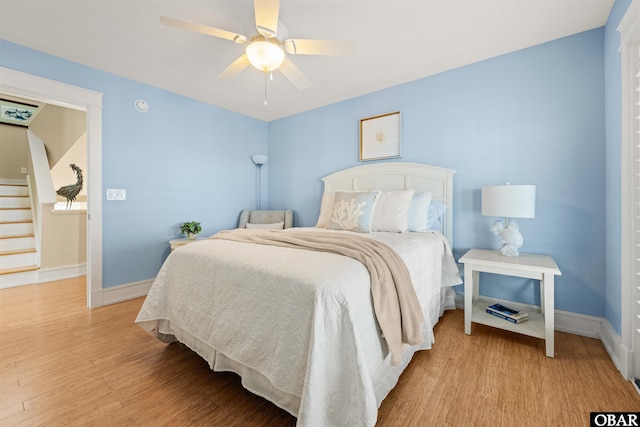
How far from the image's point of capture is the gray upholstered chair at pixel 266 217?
13.0ft

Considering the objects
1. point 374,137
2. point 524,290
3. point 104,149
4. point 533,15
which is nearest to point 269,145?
point 374,137

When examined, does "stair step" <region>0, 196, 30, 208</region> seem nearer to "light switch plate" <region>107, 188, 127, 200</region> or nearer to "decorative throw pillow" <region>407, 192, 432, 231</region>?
"light switch plate" <region>107, 188, 127, 200</region>

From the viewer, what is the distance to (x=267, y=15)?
5.35 ft

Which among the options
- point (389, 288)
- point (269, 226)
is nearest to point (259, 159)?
point (269, 226)

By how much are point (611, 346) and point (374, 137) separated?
2.73 metres

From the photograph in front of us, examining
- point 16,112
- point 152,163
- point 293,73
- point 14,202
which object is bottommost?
point 14,202

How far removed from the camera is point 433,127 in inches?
113

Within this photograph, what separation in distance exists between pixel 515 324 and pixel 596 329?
0.70 meters

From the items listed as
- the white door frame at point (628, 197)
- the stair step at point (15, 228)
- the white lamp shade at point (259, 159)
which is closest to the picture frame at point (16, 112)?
the stair step at point (15, 228)

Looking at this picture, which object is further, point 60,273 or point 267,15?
point 60,273

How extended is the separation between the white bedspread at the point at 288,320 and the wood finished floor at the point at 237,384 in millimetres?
148

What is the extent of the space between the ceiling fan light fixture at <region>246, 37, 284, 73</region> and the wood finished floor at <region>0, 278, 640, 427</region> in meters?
2.19

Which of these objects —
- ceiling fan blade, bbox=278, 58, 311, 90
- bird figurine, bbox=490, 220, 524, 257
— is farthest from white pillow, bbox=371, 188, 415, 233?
ceiling fan blade, bbox=278, 58, 311, 90

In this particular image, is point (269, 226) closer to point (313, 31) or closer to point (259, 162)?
point (259, 162)
